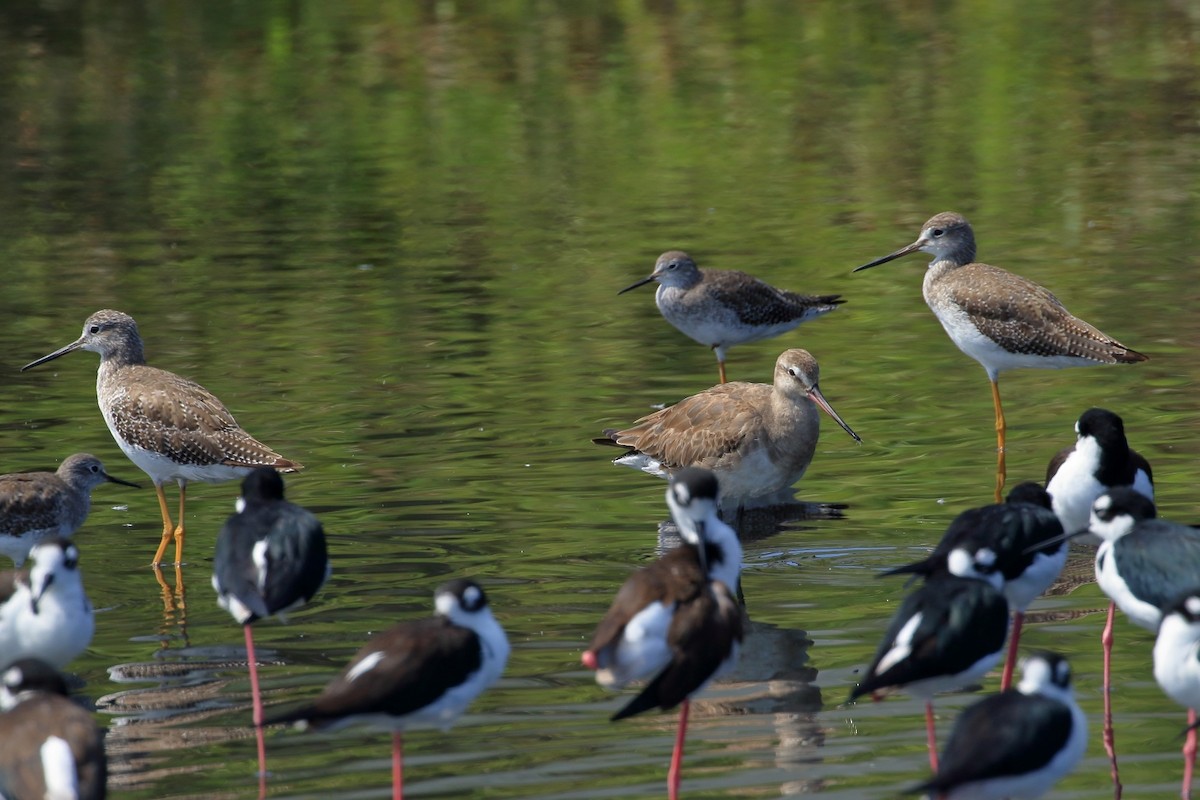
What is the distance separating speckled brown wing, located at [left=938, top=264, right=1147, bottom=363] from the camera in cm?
1388

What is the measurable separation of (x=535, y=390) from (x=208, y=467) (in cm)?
431

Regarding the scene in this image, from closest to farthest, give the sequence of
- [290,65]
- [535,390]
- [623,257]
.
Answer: [535,390] < [623,257] < [290,65]

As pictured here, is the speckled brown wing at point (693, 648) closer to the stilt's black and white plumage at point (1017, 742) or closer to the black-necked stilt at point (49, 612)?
the stilt's black and white plumage at point (1017, 742)

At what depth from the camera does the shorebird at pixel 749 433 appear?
1225 centimetres

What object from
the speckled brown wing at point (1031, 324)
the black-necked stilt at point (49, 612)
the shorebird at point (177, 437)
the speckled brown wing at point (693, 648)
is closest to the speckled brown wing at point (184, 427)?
the shorebird at point (177, 437)

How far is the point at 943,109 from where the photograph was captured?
2944 centimetres

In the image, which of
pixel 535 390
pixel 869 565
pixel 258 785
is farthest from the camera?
pixel 535 390

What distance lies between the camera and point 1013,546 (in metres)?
8.61

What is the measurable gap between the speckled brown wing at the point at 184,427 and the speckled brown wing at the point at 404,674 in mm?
4238

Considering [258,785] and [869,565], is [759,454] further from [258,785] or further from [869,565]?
[258,785]

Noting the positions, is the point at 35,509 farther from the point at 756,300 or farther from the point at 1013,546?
the point at 756,300

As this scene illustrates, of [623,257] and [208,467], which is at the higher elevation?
[208,467]

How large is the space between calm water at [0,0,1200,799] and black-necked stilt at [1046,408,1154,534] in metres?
0.58

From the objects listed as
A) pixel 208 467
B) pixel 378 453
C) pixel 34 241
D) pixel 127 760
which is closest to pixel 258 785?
pixel 127 760
